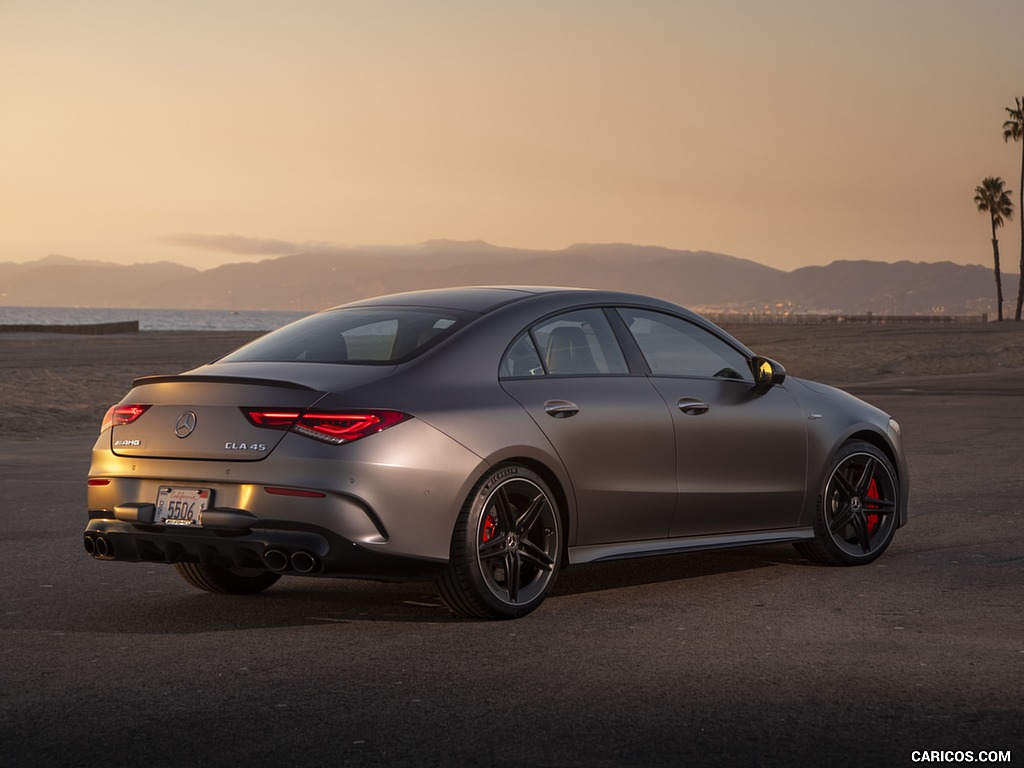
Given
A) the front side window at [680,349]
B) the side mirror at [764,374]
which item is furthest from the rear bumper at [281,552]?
the side mirror at [764,374]

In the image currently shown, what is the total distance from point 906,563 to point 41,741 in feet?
17.8

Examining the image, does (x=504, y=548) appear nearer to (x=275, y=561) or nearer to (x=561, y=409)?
(x=561, y=409)

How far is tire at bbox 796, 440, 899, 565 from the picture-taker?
8.49 m

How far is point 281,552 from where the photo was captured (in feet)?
20.9

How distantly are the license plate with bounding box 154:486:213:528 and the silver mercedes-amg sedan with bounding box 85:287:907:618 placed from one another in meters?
0.01

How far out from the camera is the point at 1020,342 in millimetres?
52031

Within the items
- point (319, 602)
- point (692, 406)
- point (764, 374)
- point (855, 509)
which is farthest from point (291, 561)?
point (855, 509)

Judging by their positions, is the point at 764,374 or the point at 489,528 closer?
the point at 489,528

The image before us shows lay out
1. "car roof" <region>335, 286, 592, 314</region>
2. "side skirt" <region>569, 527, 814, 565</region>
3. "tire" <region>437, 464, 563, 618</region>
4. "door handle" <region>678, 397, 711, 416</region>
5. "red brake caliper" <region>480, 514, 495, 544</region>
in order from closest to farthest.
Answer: "tire" <region>437, 464, 563, 618</region> < "red brake caliper" <region>480, 514, 495, 544</region> < "side skirt" <region>569, 527, 814, 565</region> < "car roof" <region>335, 286, 592, 314</region> < "door handle" <region>678, 397, 711, 416</region>

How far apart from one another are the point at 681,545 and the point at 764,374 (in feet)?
3.76

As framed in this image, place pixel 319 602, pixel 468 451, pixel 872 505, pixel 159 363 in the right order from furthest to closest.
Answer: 1. pixel 159 363
2. pixel 872 505
3. pixel 319 602
4. pixel 468 451

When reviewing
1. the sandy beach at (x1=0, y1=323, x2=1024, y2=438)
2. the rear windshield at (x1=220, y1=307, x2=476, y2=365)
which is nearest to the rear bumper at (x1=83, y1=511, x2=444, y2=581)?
the rear windshield at (x1=220, y1=307, x2=476, y2=365)

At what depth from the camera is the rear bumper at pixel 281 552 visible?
6332 mm

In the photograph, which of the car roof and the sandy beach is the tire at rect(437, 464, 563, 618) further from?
the sandy beach
